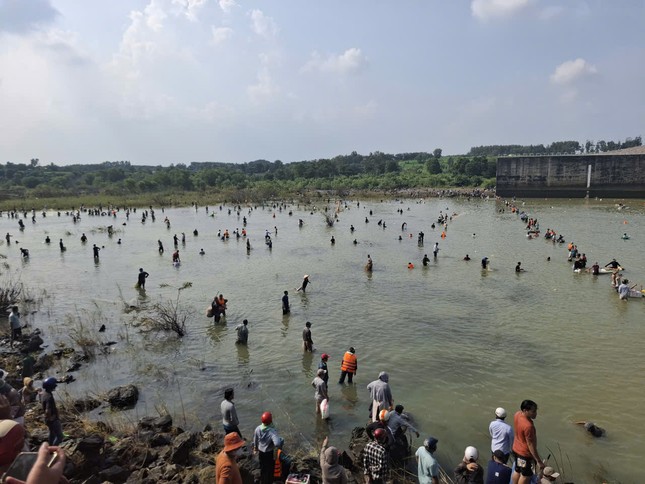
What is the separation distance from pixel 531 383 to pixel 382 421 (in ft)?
22.6

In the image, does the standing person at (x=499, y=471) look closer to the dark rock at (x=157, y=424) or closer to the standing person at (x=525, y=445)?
the standing person at (x=525, y=445)

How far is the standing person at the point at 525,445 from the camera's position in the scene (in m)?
6.95

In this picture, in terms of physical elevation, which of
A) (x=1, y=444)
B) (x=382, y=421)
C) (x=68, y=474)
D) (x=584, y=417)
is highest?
(x=1, y=444)

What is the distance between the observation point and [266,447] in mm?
7543

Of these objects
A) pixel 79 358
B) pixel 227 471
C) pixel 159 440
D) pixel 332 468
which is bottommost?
pixel 79 358

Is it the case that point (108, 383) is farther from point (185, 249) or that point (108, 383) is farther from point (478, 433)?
point (185, 249)

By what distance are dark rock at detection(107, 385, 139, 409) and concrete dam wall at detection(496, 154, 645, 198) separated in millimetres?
88810

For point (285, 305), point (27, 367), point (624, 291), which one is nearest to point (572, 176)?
point (624, 291)

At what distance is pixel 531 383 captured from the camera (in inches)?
497

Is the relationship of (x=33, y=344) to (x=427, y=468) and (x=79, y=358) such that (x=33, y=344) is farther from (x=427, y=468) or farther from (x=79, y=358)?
(x=427, y=468)

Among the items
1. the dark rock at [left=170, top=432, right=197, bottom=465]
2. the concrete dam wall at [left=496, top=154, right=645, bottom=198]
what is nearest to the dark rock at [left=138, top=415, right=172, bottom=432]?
the dark rock at [left=170, top=432, right=197, bottom=465]

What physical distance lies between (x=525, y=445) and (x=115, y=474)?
7.32 metres

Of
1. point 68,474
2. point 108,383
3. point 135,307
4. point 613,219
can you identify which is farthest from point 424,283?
point 613,219

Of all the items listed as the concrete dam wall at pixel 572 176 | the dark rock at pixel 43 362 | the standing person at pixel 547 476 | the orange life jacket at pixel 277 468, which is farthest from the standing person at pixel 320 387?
the concrete dam wall at pixel 572 176
